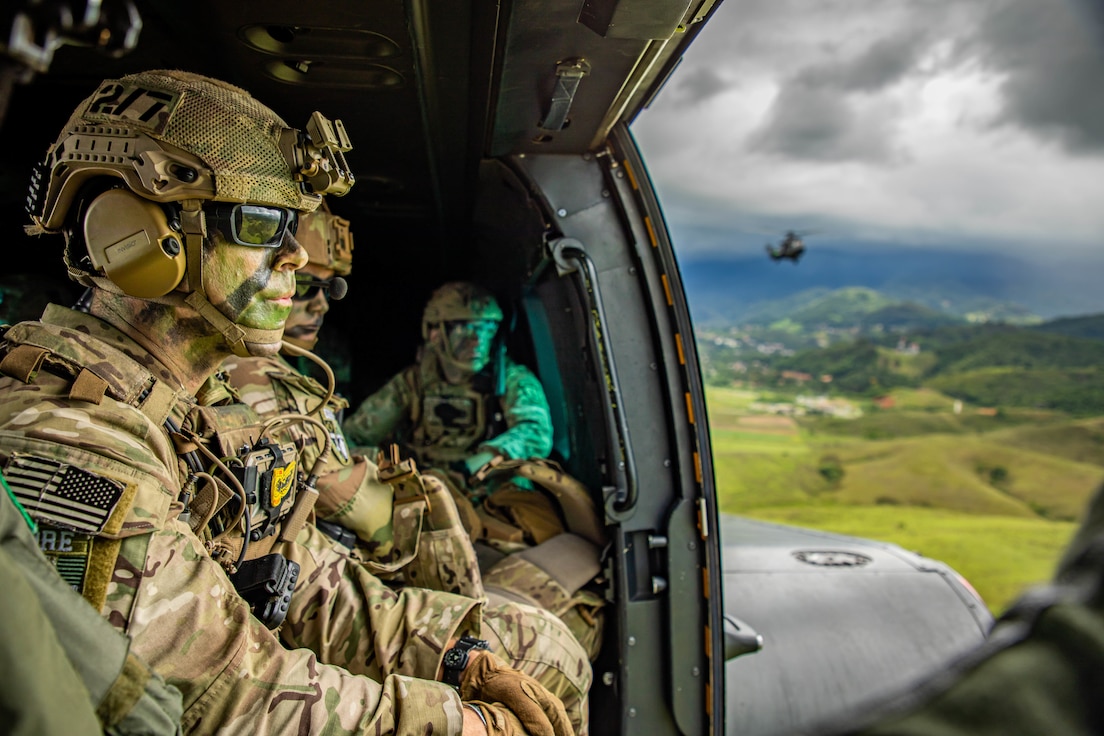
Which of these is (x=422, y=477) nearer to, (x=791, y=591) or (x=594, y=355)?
(x=594, y=355)

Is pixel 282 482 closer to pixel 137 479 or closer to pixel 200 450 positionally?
pixel 200 450

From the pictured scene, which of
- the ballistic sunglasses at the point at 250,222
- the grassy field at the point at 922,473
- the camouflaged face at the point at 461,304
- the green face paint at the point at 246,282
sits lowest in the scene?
the grassy field at the point at 922,473

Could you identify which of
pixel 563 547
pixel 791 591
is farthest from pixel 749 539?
pixel 563 547

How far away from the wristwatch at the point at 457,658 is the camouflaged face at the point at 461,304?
2315 millimetres

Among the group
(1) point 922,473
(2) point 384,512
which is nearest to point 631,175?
(2) point 384,512

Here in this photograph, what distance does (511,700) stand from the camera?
1.44 m

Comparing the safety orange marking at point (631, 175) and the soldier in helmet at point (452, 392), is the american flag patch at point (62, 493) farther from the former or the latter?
the soldier in helmet at point (452, 392)

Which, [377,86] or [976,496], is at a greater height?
[377,86]

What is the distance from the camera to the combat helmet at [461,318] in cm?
375

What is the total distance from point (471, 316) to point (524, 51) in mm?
2184

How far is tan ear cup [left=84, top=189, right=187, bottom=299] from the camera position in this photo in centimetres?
130

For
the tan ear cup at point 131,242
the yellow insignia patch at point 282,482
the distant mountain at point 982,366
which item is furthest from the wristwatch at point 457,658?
the distant mountain at point 982,366

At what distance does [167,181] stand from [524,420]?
239 centimetres

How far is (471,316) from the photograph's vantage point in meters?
3.74
